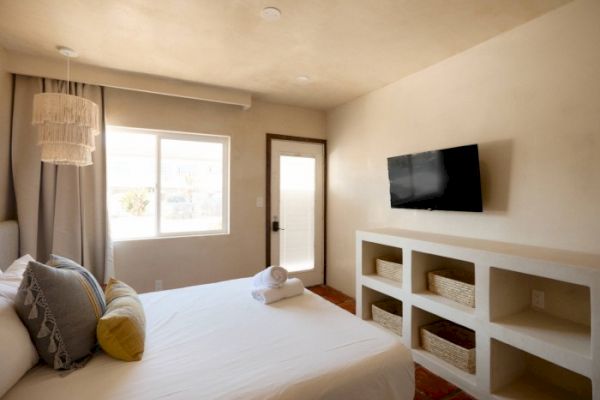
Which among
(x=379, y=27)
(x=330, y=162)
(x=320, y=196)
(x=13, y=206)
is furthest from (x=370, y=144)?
(x=13, y=206)

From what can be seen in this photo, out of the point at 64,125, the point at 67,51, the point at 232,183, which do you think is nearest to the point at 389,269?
the point at 232,183

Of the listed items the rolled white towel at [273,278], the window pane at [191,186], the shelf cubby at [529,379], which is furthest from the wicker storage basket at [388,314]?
the window pane at [191,186]

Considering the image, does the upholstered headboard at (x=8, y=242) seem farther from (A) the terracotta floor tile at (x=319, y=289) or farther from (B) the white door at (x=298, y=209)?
(A) the terracotta floor tile at (x=319, y=289)

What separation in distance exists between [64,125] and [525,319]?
3.22 meters

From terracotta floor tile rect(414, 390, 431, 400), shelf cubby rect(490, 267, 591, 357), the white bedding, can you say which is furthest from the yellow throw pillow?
shelf cubby rect(490, 267, 591, 357)

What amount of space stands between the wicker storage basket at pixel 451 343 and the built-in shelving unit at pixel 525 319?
0.05 metres

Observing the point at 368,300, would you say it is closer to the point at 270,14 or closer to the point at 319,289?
the point at 319,289

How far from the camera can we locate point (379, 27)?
2074mm

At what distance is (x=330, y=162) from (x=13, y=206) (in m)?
3.41

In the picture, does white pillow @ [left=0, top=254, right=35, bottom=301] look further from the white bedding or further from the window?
the window

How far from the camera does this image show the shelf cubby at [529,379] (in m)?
1.80

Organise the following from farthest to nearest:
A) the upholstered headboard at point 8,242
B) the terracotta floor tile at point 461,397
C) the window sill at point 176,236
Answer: the window sill at point 176,236 → the upholstered headboard at point 8,242 → the terracotta floor tile at point 461,397

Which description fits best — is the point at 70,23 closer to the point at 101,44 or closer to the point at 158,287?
the point at 101,44

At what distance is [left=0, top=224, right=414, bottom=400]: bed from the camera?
112 cm
